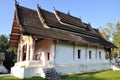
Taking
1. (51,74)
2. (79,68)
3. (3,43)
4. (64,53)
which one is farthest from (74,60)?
(3,43)

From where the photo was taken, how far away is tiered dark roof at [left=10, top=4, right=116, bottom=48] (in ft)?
70.8

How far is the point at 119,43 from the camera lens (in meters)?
46.4

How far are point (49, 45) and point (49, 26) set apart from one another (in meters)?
2.99

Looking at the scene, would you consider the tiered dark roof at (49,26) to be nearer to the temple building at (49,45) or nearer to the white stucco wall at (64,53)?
the temple building at (49,45)

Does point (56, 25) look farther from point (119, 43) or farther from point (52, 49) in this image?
point (119, 43)

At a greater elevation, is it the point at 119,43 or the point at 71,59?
the point at 119,43

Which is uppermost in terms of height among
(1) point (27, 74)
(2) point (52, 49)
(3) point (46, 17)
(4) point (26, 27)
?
(3) point (46, 17)

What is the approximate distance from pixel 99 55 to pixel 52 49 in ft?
34.3

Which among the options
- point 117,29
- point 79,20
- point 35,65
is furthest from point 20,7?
point 117,29

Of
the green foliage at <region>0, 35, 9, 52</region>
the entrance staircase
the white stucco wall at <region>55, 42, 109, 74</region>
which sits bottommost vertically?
the entrance staircase

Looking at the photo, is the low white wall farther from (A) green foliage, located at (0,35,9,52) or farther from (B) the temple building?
(A) green foliage, located at (0,35,9,52)

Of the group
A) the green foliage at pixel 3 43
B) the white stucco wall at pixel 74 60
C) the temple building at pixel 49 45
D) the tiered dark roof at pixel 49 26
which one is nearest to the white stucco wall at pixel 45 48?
the temple building at pixel 49 45

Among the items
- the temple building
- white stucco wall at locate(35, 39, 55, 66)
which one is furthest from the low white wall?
white stucco wall at locate(35, 39, 55, 66)

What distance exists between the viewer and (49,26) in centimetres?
2452
